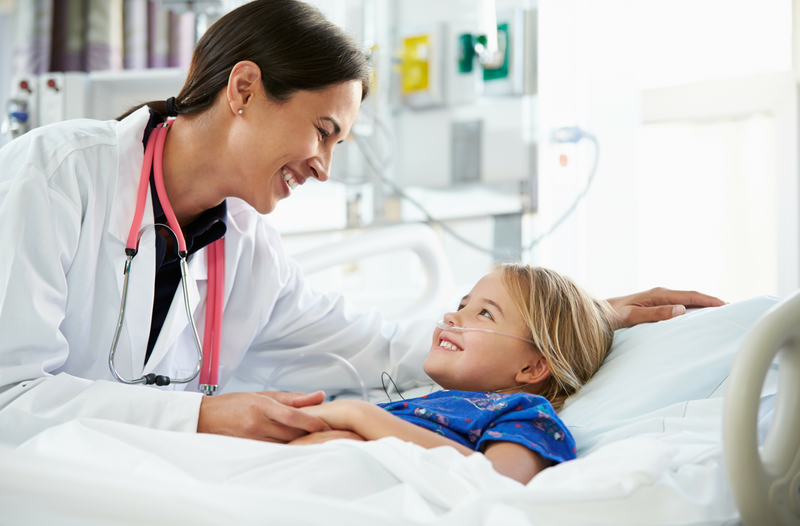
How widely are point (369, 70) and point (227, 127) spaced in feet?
1.19

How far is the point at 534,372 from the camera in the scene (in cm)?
147

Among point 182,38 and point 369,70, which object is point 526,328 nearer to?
point 369,70

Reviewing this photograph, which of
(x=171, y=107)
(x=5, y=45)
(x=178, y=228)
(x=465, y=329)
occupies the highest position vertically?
(x=5, y=45)

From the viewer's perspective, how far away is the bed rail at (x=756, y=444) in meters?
0.80

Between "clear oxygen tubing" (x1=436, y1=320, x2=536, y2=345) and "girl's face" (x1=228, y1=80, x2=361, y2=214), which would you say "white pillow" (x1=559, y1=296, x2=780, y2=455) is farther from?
"girl's face" (x1=228, y1=80, x2=361, y2=214)

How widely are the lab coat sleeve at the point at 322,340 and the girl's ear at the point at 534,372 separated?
36 cm

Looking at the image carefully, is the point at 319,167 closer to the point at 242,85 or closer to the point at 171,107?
the point at 242,85

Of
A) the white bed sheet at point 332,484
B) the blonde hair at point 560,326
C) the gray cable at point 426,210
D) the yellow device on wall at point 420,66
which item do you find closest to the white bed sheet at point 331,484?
the white bed sheet at point 332,484

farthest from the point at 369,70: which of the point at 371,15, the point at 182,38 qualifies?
the point at 182,38

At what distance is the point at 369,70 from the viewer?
1.64 metres

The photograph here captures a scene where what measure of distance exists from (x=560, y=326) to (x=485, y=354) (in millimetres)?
179

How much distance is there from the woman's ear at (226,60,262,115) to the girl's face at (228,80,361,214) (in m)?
0.01

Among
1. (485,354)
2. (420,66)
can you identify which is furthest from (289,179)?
(420,66)

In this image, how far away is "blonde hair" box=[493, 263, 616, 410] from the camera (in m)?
1.44
